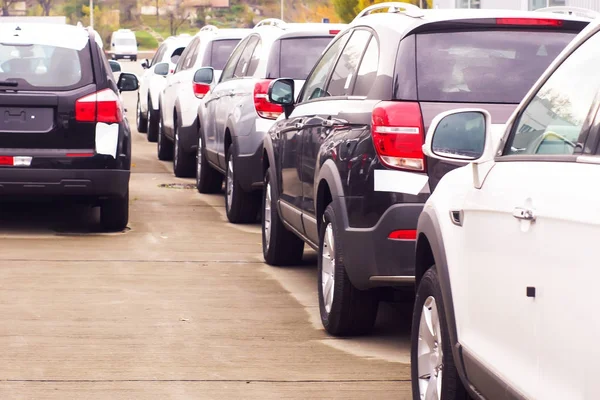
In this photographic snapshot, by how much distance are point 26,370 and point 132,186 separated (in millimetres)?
8877

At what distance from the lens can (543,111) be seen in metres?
4.06

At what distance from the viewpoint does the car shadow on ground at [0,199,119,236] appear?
36.4 feet

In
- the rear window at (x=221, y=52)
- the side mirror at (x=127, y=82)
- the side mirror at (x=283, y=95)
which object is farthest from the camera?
the rear window at (x=221, y=52)

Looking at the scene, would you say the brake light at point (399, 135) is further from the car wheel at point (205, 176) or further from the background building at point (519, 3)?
the background building at point (519, 3)

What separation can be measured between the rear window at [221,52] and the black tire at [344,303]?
8.67m

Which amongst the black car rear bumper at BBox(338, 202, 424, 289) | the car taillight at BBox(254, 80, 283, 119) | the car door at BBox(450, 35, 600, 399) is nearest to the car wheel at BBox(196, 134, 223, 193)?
the car taillight at BBox(254, 80, 283, 119)

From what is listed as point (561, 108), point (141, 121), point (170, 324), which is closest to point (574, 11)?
point (170, 324)

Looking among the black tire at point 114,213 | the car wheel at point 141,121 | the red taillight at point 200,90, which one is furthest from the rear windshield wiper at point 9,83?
the car wheel at point 141,121

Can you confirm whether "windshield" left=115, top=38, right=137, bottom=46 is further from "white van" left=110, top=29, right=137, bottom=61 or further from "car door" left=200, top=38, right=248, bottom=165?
"car door" left=200, top=38, right=248, bottom=165

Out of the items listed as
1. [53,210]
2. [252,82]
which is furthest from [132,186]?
[252,82]

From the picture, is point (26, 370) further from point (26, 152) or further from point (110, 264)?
point (26, 152)

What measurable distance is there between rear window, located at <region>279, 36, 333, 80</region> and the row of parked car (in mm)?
12

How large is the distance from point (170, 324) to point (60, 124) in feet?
11.1

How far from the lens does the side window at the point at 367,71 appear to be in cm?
681
